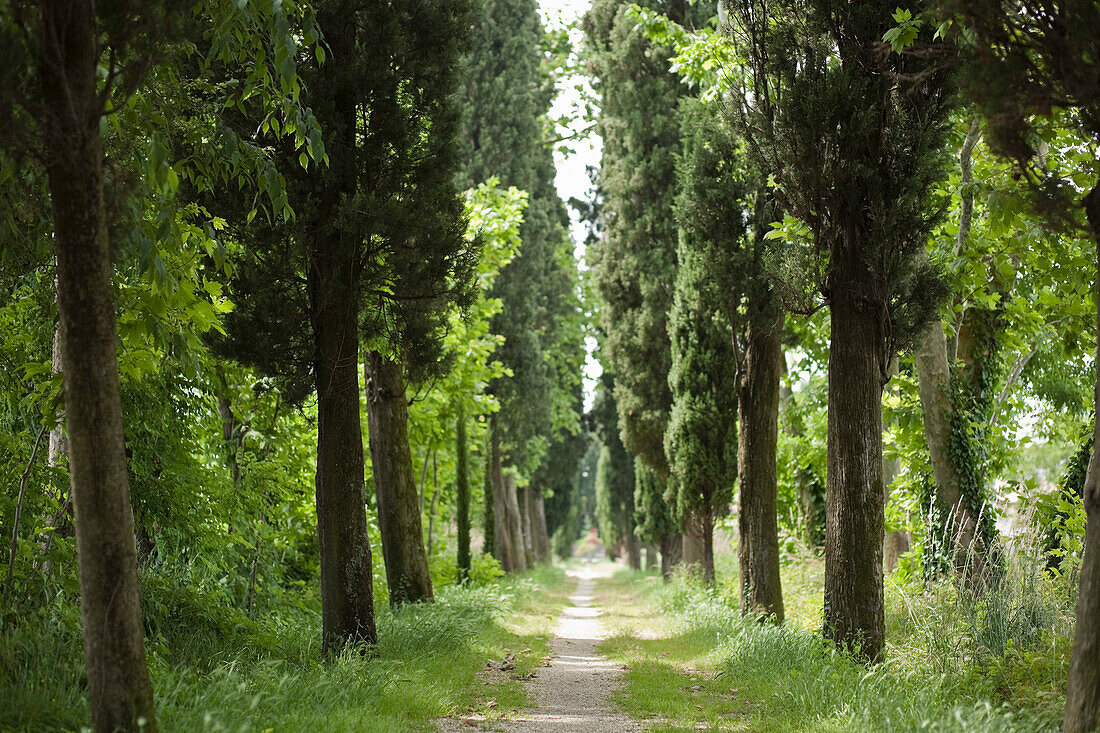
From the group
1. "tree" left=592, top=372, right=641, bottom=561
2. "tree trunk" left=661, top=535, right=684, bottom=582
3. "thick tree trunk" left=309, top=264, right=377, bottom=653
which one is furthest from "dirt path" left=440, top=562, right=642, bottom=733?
"tree" left=592, top=372, right=641, bottom=561

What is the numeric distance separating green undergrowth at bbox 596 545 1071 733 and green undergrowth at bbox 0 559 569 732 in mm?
1642

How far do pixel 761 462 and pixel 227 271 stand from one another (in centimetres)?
763

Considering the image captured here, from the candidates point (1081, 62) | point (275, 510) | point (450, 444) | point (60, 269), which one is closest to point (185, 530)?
point (275, 510)

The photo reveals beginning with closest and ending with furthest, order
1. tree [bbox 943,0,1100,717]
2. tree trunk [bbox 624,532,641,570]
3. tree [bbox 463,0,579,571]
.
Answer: tree [bbox 943,0,1100,717] < tree [bbox 463,0,579,571] < tree trunk [bbox 624,532,641,570]

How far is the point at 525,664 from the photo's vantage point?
998 centimetres

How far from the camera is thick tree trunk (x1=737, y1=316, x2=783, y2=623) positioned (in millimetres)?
11328

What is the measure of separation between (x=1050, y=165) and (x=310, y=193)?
22.6ft

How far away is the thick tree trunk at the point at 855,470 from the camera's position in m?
7.83

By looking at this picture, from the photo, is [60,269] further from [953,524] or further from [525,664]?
[953,524]

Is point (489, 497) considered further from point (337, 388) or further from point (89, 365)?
point (89, 365)

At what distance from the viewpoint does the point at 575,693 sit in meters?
8.30

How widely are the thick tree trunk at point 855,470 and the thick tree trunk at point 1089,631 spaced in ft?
10.8

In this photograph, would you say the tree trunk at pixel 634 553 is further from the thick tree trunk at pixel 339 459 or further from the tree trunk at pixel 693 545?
the thick tree trunk at pixel 339 459

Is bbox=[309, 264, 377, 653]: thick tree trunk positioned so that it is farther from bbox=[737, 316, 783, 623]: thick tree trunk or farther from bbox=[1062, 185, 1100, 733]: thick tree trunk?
bbox=[1062, 185, 1100, 733]: thick tree trunk
